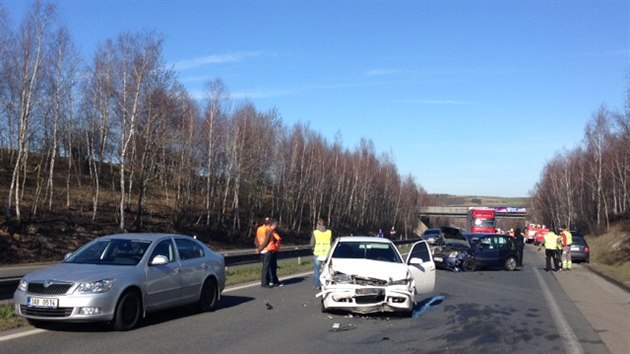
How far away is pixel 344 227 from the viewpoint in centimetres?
8125

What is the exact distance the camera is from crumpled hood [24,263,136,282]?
9070 millimetres

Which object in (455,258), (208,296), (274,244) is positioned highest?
(274,244)

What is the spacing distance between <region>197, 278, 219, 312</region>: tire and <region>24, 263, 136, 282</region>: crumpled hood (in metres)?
2.33

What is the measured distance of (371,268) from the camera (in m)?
11.6

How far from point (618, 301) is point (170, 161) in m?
41.9

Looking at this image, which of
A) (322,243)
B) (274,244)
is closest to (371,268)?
(322,243)

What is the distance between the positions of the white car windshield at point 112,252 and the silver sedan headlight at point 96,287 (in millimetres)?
878

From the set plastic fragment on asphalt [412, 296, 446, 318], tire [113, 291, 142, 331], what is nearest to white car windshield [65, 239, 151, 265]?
tire [113, 291, 142, 331]

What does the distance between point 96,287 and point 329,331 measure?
3.64 m

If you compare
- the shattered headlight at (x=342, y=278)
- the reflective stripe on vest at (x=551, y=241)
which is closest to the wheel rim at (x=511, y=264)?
the reflective stripe on vest at (x=551, y=241)

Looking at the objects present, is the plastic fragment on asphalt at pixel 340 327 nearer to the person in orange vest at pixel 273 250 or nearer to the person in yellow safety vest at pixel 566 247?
the person in orange vest at pixel 273 250

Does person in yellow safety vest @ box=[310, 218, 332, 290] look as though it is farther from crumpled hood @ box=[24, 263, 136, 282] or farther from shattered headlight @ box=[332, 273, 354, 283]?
crumpled hood @ box=[24, 263, 136, 282]

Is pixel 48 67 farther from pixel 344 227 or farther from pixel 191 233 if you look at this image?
pixel 344 227

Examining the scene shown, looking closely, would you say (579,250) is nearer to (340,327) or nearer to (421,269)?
(421,269)
